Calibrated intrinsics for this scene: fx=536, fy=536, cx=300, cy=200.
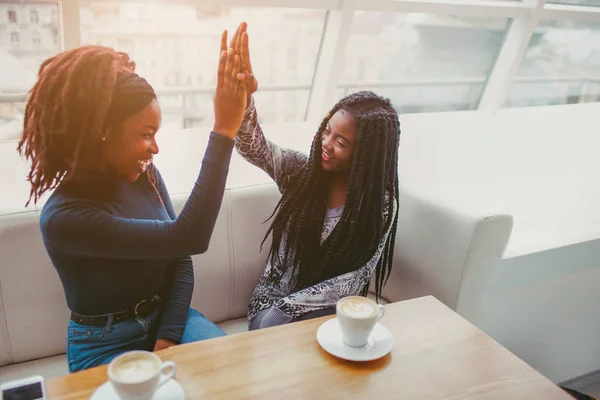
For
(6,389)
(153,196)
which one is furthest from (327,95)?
(6,389)

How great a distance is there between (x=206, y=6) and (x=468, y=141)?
166cm

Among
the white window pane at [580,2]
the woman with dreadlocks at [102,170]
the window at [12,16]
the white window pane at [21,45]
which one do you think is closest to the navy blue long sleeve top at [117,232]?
the woman with dreadlocks at [102,170]

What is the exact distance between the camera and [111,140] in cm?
112

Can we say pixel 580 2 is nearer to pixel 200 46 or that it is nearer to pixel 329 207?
pixel 200 46

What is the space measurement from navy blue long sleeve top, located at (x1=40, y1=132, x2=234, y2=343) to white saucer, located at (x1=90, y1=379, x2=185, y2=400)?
0.29 meters

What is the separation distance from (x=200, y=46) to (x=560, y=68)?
2.38 meters

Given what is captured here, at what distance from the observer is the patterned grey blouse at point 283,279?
1.46m

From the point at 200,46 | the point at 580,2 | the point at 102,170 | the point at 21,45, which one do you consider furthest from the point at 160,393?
the point at 580,2

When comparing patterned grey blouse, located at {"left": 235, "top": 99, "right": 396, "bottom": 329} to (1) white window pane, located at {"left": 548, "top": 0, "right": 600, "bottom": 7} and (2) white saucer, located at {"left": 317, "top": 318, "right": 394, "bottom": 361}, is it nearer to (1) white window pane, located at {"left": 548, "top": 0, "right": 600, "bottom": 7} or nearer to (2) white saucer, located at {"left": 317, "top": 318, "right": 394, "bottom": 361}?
(2) white saucer, located at {"left": 317, "top": 318, "right": 394, "bottom": 361}

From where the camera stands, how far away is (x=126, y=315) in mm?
1257

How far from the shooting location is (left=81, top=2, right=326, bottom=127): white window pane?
6.46ft

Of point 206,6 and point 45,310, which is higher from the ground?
point 206,6

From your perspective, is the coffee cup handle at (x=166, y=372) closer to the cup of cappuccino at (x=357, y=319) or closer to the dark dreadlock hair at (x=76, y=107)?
the cup of cappuccino at (x=357, y=319)

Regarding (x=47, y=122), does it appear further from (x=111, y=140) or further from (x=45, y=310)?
(x=45, y=310)
